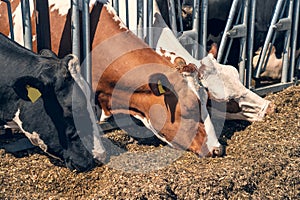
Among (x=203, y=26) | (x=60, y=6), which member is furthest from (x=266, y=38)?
(x=60, y=6)

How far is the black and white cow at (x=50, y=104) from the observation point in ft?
14.3

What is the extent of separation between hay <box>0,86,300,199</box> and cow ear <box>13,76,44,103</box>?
66 centimetres

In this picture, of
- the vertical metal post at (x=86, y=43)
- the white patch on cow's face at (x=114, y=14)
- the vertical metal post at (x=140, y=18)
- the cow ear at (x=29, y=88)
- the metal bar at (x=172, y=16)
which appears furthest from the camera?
the metal bar at (x=172, y=16)

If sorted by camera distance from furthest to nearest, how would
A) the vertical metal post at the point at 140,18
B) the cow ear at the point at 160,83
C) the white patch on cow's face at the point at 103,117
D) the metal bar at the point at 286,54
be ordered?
the metal bar at the point at 286,54, the vertical metal post at the point at 140,18, the white patch on cow's face at the point at 103,117, the cow ear at the point at 160,83

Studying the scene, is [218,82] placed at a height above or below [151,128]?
above

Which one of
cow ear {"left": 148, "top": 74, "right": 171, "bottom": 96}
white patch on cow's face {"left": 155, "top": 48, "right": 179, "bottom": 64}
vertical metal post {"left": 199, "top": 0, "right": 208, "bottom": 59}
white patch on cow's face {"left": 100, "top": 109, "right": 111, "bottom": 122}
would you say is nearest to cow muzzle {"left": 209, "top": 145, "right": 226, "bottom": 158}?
cow ear {"left": 148, "top": 74, "right": 171, "bottom": 96}

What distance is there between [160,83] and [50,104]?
3.17 ft

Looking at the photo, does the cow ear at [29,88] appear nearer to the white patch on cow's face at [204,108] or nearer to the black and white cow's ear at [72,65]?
the black and white cow's ear at [72,65]

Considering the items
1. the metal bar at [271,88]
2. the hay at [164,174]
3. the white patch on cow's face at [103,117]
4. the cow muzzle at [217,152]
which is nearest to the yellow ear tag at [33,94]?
the hay at [164,174]

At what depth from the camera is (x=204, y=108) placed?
491 centimetres

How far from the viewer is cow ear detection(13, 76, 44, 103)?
4.23 m

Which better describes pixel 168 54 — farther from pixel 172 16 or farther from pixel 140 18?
pixel 172 16

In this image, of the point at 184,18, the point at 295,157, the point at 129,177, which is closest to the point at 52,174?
the point at 129,177

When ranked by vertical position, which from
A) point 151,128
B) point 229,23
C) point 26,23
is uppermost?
point 26,23
